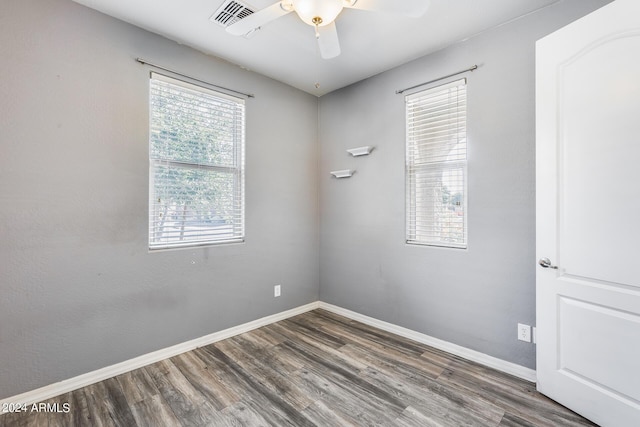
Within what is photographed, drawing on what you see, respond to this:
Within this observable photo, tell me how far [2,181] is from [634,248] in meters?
3.68

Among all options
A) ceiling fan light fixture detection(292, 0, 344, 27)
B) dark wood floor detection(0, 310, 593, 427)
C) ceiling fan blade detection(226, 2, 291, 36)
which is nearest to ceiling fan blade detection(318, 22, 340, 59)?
ceiling fan light fixture detection(292, 0, 344, 27)

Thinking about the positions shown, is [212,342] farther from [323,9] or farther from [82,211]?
[323,9]

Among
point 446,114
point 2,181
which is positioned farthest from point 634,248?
point 2,181

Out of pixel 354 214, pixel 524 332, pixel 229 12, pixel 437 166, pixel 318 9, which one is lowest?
pixel 524 332

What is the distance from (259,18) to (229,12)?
2.03ft

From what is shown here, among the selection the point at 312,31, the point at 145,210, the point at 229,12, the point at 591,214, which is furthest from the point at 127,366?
the point at 591,214

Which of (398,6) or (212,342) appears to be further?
(212,342)

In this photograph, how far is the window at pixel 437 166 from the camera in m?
2.46

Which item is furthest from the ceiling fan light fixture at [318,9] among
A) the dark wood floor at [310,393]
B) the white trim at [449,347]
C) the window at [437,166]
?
the white trim at [449,347]

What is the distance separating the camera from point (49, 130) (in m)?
1.91

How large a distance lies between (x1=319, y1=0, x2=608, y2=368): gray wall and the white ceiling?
0.59ft

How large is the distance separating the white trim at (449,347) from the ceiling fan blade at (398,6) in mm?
2520

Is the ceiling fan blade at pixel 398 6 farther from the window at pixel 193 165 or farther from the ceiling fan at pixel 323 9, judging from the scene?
the window at pixel 193 165

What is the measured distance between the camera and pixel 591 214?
1.64m
